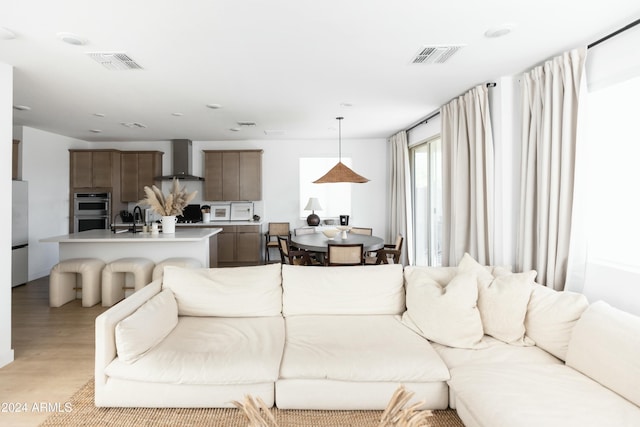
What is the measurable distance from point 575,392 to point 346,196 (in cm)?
620

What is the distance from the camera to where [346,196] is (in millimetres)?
7793

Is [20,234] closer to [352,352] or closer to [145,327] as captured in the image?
[145,327]

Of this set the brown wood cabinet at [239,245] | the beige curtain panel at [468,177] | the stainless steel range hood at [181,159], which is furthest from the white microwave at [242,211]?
the beige curtain panel at [468,177]

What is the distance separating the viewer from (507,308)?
239 centimetres

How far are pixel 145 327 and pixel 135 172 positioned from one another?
5.86 m

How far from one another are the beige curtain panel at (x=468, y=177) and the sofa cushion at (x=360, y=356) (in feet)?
5.96

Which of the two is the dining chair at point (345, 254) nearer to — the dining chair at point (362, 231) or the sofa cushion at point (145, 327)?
the sofa cushion at point (145, 327)

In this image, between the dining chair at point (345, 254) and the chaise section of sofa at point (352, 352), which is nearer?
the chaise section of sofa at point (352, 352)

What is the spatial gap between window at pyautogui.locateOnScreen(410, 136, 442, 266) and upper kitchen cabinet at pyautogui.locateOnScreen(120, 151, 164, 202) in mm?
5212

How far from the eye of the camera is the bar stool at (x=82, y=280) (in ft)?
14.6

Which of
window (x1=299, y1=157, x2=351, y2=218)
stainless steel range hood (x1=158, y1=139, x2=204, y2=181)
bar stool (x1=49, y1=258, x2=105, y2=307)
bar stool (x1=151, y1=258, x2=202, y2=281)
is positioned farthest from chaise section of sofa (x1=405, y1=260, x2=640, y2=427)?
stainless steel range hood (x1=158, y1=139, x2=204, y2=181)

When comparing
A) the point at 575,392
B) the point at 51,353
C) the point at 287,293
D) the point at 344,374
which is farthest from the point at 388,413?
the point at 51,353

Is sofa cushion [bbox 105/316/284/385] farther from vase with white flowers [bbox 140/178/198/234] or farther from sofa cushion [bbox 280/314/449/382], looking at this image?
vase with white flowers [bbox 140/178/198/234]

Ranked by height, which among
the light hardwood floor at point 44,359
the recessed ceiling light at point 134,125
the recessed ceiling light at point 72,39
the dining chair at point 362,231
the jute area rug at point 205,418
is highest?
the recessed ceiling light at point 134,125
